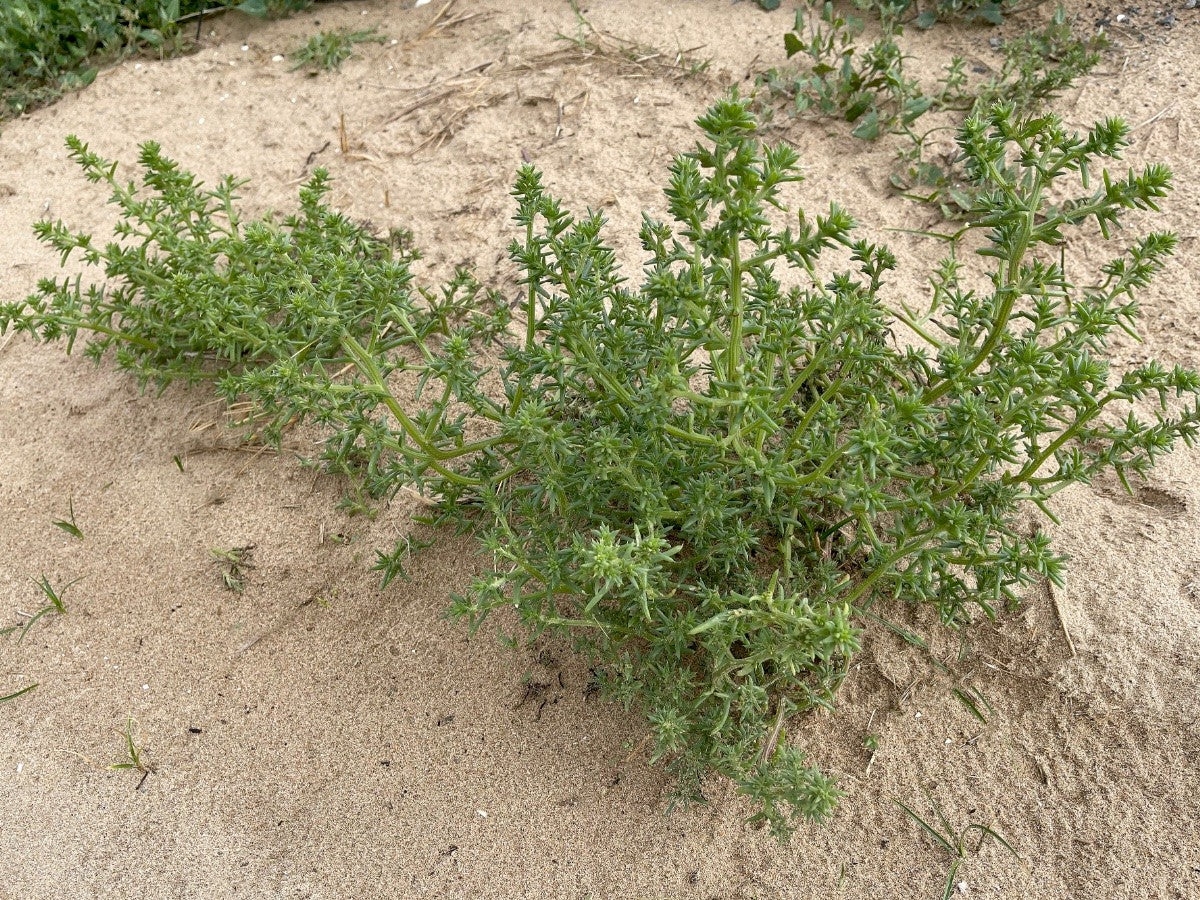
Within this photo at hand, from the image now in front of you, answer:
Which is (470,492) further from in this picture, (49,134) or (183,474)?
(49,134)

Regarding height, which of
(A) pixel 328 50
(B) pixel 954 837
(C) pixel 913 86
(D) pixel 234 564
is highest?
(A) pixel 328 50

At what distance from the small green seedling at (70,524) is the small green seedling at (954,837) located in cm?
257

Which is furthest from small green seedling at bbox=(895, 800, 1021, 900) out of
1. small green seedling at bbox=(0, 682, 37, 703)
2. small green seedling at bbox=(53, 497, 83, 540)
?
small green seedling at bbox=(53, 497, 83, 540)

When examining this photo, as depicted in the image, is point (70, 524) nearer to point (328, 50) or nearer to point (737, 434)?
point (737, 434)

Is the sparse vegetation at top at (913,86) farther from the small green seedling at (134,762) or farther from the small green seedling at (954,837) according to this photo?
the small green seedling at (134,762)

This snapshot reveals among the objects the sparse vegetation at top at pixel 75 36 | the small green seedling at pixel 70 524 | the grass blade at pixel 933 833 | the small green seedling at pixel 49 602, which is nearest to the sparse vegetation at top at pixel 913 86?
the grass blade at pixel 933 833

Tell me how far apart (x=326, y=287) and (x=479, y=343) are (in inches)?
42.4

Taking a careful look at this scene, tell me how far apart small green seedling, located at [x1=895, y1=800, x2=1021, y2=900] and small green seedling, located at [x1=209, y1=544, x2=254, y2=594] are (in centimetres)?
197

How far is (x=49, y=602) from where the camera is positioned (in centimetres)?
317

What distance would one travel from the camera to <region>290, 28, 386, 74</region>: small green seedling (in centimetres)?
472

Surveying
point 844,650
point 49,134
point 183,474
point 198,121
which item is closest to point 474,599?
point 844,650

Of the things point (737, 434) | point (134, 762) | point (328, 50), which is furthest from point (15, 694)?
point (328, 50)

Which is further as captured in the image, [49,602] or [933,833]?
[49,602]

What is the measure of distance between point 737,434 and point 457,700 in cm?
119
